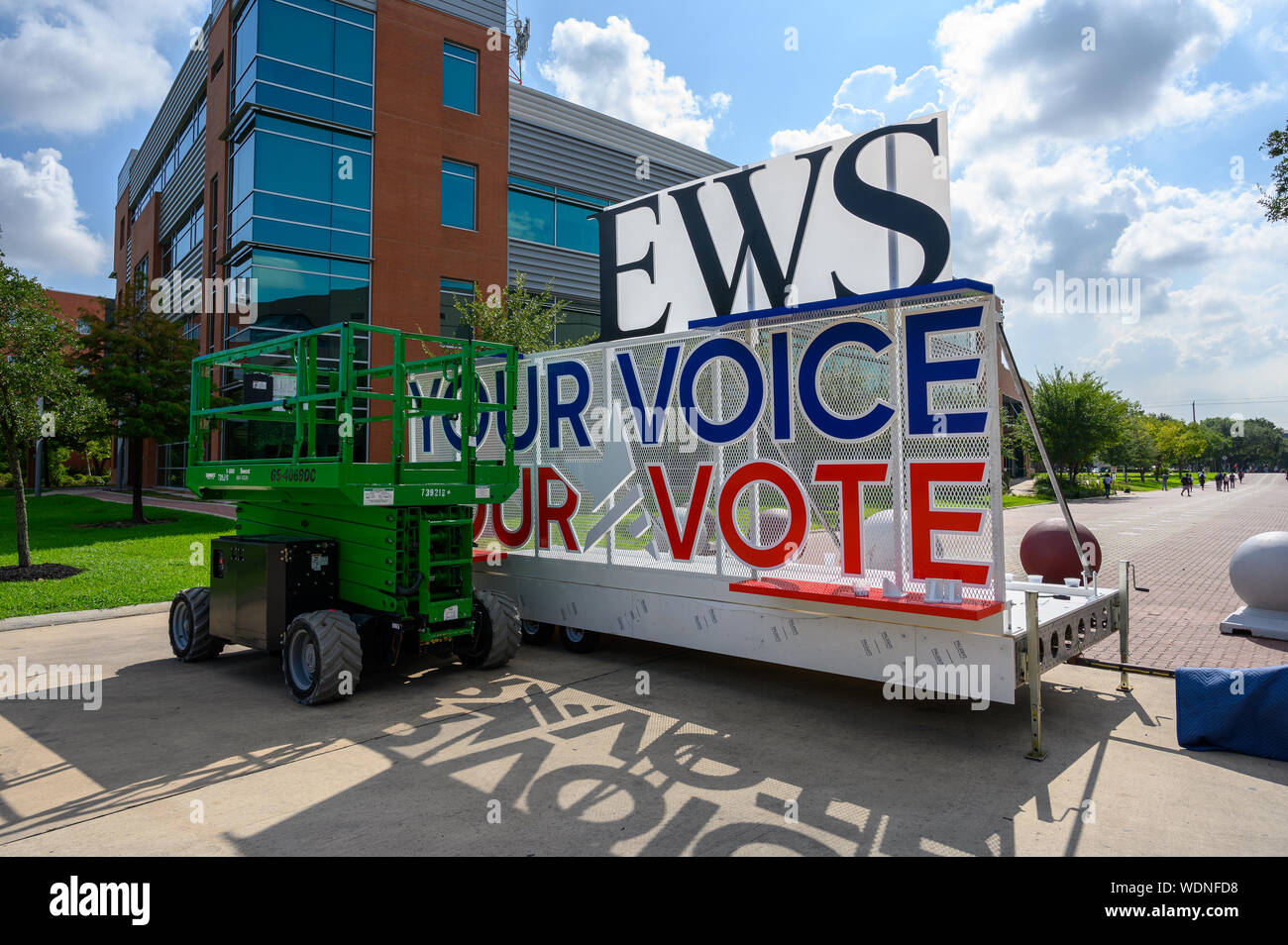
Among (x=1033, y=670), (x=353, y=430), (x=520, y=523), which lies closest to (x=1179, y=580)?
(x=1033, y=670)

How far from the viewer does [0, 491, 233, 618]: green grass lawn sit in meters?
10.5

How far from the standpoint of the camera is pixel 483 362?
8812 mm

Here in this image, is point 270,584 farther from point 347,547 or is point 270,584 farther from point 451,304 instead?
point 451,304

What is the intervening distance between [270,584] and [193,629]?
5.48 feet

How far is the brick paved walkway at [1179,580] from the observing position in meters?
7.96

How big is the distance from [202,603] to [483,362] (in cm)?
380

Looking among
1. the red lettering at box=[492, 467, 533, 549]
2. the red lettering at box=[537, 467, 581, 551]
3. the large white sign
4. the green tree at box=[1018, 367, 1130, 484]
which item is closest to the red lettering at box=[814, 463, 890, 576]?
the large white sign

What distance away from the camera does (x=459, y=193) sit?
2514 centimetres

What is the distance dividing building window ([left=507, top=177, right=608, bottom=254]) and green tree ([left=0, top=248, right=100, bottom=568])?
16216 millimetres

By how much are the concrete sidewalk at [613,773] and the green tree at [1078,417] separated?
41994mm
